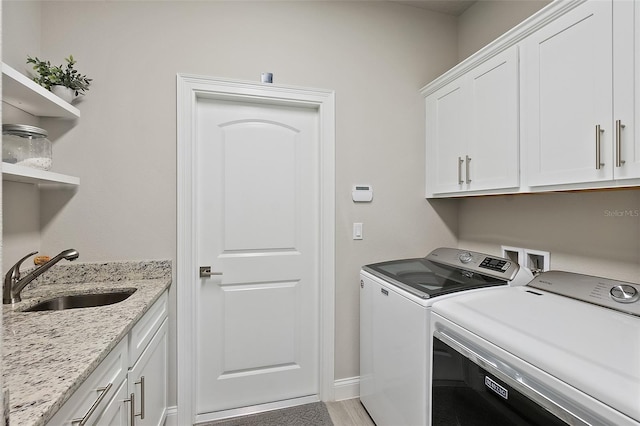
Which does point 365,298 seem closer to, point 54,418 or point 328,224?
point 328,224

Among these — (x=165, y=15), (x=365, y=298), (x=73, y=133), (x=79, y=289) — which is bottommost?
(x=365, y=298)

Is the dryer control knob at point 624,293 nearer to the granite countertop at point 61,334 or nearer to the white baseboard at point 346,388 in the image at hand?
the white baseboard at point 346,388

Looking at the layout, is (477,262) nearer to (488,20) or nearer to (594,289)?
(594,289)

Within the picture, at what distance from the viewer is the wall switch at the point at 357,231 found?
7.12 feet

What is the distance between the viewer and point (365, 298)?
199cm

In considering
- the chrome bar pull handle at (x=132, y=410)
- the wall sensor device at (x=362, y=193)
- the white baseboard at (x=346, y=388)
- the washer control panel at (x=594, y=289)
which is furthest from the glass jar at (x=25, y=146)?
the washer control panel at (x=594, y=289)

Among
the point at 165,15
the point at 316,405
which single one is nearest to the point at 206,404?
the point at 316,405

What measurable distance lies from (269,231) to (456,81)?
5.02 feet

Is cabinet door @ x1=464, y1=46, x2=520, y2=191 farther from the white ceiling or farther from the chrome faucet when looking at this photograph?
the chrome faucet

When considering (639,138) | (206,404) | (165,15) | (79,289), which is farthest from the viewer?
(206,404)

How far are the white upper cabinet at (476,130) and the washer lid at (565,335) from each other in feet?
2.03

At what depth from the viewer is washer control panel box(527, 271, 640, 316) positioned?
1189mm

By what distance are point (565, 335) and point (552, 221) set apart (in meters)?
0.91

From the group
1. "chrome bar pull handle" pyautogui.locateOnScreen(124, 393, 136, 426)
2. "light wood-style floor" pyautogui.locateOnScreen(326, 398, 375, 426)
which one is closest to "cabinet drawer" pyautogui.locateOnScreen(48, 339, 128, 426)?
"chrome bar pull handle" pyautogui.locateOnScreen(124, 393, 136, 426)
